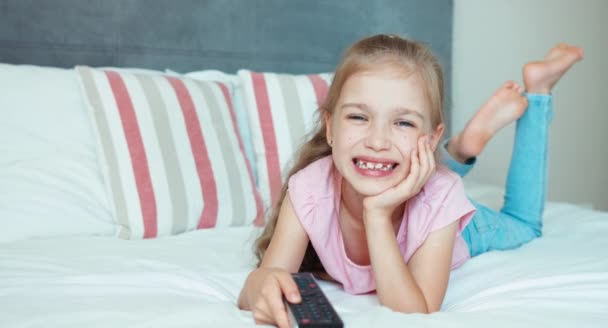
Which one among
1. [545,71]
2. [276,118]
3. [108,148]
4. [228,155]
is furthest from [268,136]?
[545,71]

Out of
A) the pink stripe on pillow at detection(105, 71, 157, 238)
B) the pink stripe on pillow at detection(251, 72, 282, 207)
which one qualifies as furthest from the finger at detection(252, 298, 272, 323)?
the pink stripe on pillow at detection(251, 72, 282, 207)

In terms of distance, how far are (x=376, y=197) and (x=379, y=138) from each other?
0.30 ft

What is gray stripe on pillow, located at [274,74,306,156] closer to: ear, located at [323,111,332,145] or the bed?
the bed

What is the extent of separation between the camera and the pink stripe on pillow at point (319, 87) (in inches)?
72.1

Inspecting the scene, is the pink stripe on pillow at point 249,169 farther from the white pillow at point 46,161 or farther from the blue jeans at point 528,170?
the blue jeans at point 528,170

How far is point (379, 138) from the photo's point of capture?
100cm

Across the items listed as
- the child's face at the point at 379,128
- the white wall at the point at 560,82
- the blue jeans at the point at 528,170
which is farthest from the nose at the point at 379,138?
the white wall at the point at 560,82

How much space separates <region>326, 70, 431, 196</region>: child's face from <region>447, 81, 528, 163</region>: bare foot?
533 mm

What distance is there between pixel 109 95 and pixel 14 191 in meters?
0.31

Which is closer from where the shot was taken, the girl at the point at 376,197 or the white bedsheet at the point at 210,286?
the white bedsheet at the point at 210,286

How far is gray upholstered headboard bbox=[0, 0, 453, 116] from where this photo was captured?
5.93ft

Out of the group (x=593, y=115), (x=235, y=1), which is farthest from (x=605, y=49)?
(x=235, y=1)

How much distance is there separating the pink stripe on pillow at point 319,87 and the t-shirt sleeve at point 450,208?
0.77 meters

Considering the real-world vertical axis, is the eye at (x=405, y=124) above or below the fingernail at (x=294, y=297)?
above
